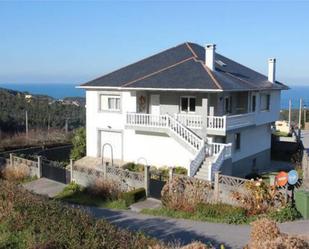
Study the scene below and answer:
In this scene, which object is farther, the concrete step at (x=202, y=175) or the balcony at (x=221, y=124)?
the balcony at (x=221, y=124)

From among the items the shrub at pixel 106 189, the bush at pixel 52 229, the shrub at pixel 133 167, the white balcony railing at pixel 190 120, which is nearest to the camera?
the bush at pixel 52 229

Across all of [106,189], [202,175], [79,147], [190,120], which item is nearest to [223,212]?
[202,175]

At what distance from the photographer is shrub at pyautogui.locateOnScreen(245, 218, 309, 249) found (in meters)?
7.16

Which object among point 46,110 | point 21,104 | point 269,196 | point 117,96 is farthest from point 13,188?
point 21,104

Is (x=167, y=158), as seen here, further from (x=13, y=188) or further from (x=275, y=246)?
(x=275, y=246)

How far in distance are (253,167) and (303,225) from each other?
14.2 metres

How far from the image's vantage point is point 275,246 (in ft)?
23.0

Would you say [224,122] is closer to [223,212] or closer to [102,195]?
[102,195]

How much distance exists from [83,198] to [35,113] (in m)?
38.3

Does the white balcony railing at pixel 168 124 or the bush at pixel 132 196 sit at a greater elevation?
the white balcony railing at pixel 168 124

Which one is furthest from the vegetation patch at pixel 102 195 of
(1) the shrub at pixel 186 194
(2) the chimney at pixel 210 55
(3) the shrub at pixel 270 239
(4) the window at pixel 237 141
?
(3) the shrub at pixel 270 239

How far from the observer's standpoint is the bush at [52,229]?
961cm

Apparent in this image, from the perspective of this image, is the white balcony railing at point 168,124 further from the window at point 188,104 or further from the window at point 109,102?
the window at point 109,102

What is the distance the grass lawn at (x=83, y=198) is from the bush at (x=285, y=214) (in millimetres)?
6324
